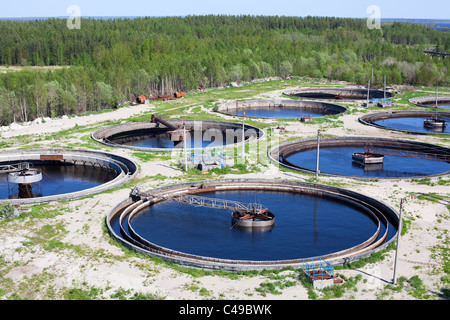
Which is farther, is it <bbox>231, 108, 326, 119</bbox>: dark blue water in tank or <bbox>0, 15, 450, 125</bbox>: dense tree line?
<bbox>231, 108, 326, 119</bbox>: dark blue water in tank

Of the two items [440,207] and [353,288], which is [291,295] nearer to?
[353,288]

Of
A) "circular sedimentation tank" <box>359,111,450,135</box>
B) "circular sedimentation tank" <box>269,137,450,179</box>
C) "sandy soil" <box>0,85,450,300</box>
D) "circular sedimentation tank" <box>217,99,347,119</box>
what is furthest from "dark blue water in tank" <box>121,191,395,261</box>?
"circular sedimentation tank" <box>217,99,347,119</box>

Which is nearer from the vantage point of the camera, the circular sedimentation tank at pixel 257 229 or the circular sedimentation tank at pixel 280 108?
the circular sedimentation tank at pixel 257 229

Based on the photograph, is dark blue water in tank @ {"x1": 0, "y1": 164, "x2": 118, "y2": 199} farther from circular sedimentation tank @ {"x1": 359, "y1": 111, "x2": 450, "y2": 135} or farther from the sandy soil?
circular sedimentation tank @ {"x1": 359, "y1": 111, "x2": 450, "y2": 135}

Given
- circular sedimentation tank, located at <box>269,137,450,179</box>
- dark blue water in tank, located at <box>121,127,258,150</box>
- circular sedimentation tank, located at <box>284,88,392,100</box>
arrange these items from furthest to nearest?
circular sedimentation tank, located at <box>284,88,392,100</box> < dark blue water in tank, located at <box>121,127,258,150</box> < circular sedimentation tank, located at <box>269,137,450,179</box>

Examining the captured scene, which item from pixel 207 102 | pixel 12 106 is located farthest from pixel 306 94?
pixel 12 106

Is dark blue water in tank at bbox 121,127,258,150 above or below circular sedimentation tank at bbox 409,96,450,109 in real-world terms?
below

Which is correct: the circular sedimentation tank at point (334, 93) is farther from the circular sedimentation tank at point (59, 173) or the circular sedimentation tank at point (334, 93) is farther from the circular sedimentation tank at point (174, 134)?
the circular sedimentation tank at point (59, 173)

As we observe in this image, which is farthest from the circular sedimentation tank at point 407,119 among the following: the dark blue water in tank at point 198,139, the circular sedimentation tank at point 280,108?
the dark blue water in tank at point 198,139
